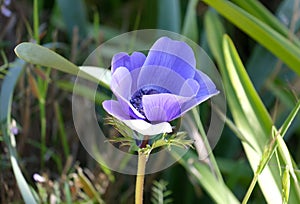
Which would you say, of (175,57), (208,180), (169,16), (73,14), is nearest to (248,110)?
(208,180)

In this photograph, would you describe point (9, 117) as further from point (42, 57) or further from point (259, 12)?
point (259, 12)

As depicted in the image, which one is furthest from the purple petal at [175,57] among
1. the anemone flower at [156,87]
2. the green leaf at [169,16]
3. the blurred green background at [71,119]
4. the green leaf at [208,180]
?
the green leaf at [169,16]

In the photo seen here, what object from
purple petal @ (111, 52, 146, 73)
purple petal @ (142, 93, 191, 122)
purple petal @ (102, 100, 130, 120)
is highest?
purple petal @ (111, 52, 146, 73)

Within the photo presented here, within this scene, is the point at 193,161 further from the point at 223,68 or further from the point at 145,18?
the point at 145,18

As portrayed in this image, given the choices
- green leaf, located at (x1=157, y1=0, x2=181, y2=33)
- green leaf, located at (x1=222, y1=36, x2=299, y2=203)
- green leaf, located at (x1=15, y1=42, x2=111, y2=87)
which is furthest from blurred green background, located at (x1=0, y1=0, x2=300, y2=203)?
green leaf, located at (x1=15, y1=42, x2=111, y2=87)

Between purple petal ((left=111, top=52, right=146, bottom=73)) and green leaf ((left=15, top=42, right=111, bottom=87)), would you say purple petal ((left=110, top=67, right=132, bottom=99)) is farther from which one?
green leaf ((left=15, top=42, right=111, bottom=87))

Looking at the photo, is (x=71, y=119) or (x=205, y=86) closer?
(x=205, y=86)

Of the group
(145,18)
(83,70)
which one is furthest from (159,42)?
(145,18)
